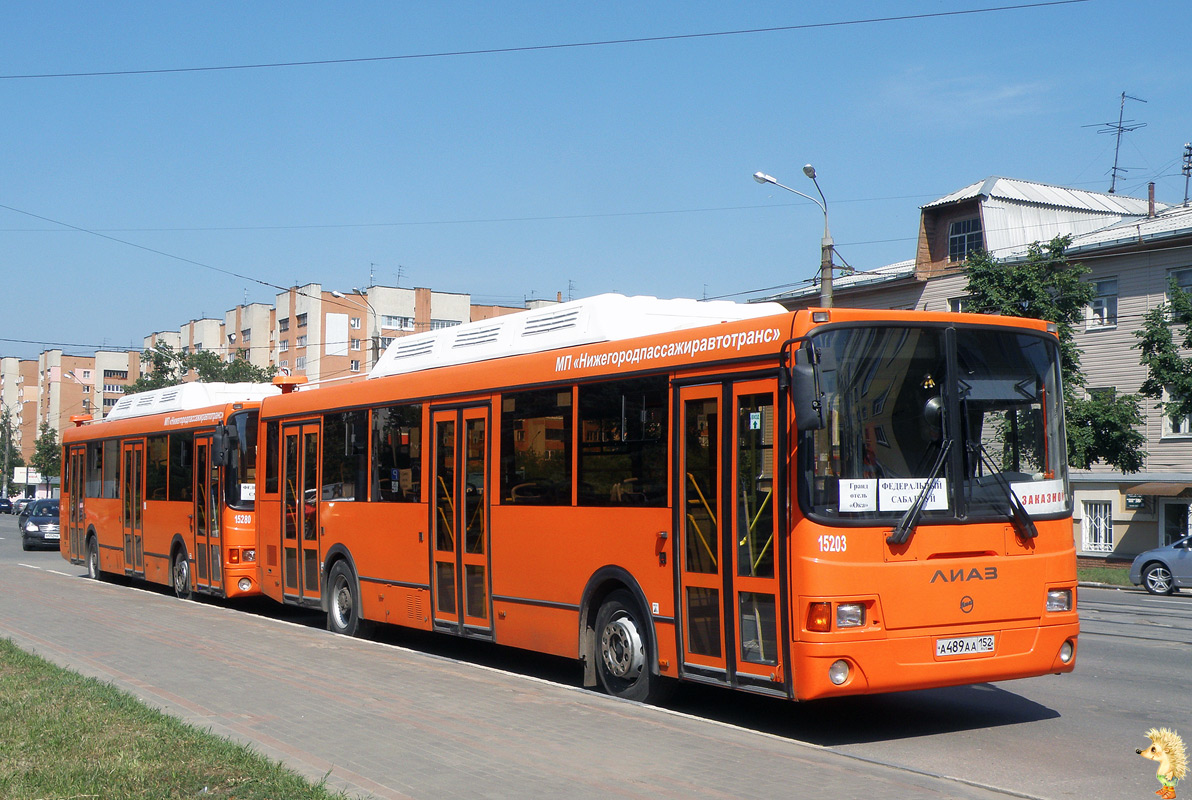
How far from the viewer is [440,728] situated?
27.1 ft

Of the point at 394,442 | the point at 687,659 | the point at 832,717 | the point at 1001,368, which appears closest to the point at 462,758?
the point at 687,659

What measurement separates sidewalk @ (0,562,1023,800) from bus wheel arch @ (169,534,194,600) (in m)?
5.33

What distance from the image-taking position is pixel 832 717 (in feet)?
30.0

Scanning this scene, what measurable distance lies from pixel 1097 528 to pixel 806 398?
108 feet

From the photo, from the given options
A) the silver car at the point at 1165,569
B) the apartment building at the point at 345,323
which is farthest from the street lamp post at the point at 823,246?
the apartment building at the point at 345,323

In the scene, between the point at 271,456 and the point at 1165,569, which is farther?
the point at 1165,569

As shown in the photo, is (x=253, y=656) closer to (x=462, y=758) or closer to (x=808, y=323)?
(x=462, y=758)

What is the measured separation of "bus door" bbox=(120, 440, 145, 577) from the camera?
21.0 m

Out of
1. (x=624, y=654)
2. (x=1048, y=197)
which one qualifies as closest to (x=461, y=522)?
(x=624, y=654)

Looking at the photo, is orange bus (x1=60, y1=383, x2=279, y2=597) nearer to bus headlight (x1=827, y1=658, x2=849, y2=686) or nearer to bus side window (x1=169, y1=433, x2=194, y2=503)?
bus side window (x1=169, y1=433, x2=194, y2=503)

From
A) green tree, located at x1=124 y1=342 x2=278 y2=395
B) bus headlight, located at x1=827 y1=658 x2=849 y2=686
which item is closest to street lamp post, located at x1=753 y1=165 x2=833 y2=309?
bus headlight, located at x1=827 y1=658 x2=849 y2=686

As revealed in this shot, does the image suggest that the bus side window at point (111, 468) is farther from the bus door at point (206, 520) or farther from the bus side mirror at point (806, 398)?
the bus side mirror at point (806, 398)

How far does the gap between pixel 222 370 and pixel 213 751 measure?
68.2 metres

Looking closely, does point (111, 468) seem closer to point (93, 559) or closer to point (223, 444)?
point (93, 559)
